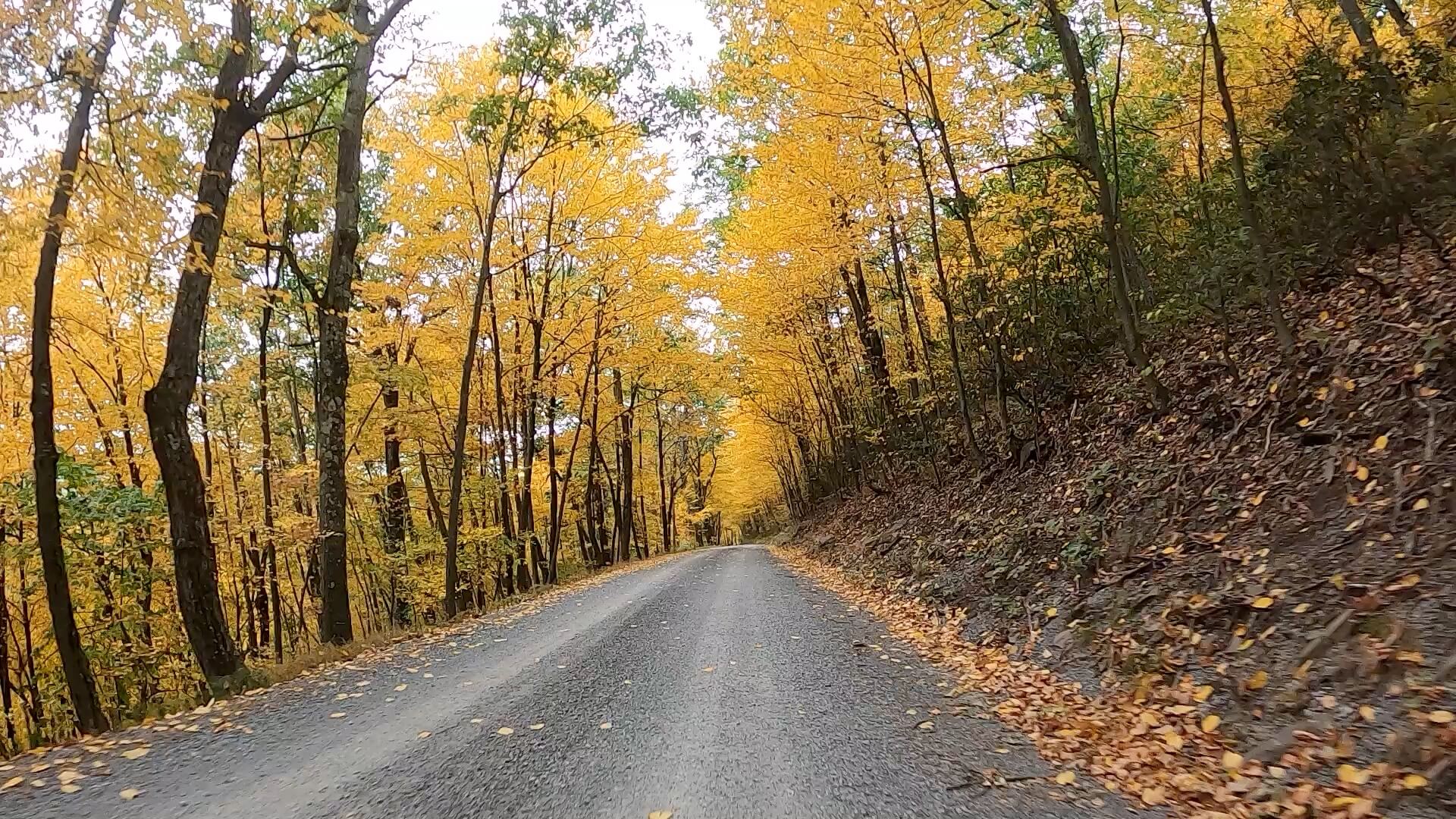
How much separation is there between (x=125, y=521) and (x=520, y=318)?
→ 9.17 m

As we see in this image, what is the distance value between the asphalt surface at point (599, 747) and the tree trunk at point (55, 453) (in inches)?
55.9

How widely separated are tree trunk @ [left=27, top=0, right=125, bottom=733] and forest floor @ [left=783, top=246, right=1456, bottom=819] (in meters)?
A: 7.08

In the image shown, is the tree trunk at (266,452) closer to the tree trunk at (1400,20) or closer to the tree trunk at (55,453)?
the tree trunk at (55,453)

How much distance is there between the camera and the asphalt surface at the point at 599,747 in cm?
336

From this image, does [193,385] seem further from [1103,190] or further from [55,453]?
[1103,190]

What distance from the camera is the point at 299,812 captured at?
3357mm

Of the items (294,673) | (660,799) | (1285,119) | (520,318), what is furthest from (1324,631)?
(520,318)

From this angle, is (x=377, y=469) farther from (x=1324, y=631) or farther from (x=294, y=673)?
(x=1324, y=631)

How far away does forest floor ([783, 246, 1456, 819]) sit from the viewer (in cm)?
316

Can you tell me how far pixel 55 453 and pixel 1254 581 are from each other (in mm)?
8989

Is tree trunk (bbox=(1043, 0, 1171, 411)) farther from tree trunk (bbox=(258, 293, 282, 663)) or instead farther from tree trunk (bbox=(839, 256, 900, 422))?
tree trunk (bbox=(258, 293, 282, 663))

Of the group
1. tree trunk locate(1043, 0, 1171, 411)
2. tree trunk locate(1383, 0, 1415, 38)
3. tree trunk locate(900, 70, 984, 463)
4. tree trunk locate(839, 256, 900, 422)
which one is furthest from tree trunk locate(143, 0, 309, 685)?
tree trunk locate(1383, 0, 1415, 38)

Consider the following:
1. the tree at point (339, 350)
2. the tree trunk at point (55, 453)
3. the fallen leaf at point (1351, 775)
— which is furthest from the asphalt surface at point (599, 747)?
the tree at point (339, 350)

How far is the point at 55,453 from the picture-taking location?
622 centimetres
